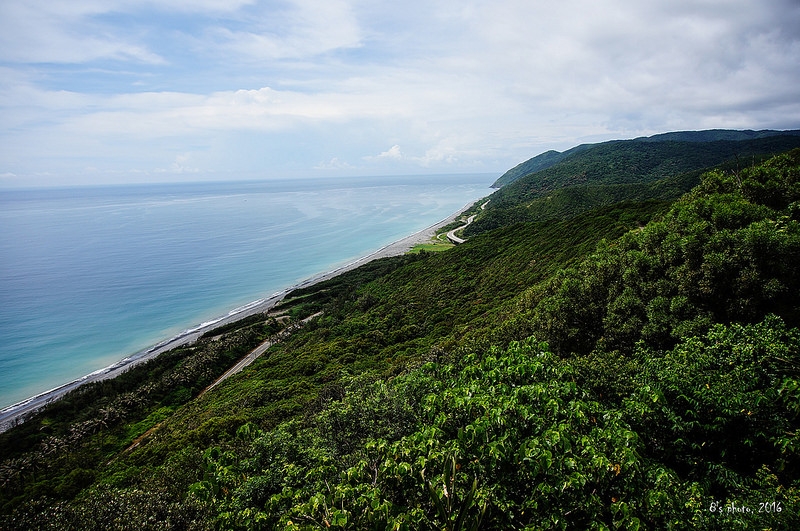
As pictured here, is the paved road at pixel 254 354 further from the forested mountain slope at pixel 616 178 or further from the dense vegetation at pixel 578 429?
the forested mountain slope at pixel 616 178

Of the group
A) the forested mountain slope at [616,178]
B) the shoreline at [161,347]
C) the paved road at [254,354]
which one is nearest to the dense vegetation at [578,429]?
the shoreline at [161,347]

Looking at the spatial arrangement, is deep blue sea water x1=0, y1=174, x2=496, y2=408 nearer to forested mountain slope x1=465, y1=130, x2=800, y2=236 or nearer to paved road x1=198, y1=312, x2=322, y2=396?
paved road x1=198, y1=312, x2=322, y2=396

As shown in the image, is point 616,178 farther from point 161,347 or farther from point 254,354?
point 161,347

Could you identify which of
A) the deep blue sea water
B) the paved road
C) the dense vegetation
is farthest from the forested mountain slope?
the dense vegetation

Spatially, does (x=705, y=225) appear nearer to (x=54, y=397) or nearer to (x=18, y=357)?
(x=54, y=397)

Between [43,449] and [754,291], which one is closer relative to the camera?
[754,291]

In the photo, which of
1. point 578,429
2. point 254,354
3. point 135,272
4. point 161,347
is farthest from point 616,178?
point 578,429

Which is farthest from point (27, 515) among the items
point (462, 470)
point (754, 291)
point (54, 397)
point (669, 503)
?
point (54, 397)
